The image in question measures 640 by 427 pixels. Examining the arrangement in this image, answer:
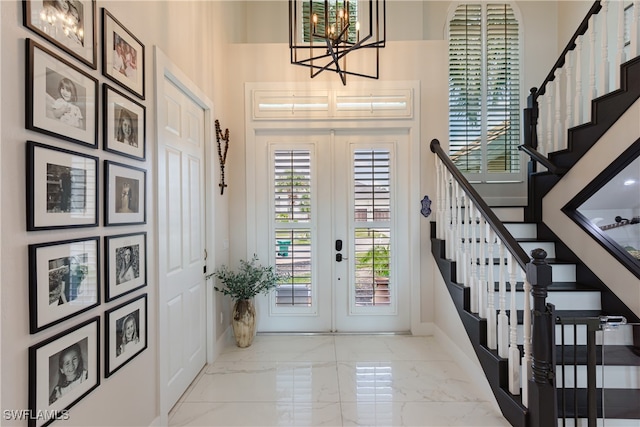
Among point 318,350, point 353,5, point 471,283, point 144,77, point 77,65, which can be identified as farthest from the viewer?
point 353,5

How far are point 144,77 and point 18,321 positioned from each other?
1.42m

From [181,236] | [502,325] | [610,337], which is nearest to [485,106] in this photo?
[610,337]

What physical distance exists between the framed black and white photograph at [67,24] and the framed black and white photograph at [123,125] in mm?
179

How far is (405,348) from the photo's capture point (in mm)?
3125

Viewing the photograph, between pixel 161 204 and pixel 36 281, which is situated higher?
pixel 161 204

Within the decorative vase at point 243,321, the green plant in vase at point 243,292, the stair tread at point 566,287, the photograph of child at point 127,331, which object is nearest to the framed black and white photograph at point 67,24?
the photograph of child at point 127,331

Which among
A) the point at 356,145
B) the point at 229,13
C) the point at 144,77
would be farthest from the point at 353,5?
the point at 144,77

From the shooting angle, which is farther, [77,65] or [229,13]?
[229,13]

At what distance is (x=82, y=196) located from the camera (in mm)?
1346

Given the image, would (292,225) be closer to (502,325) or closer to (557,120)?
(502,325)

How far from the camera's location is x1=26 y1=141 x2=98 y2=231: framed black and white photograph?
110 cm

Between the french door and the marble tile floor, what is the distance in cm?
34

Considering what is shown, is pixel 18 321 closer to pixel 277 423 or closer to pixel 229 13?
pixel 277 423

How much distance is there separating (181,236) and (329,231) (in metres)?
1.64
